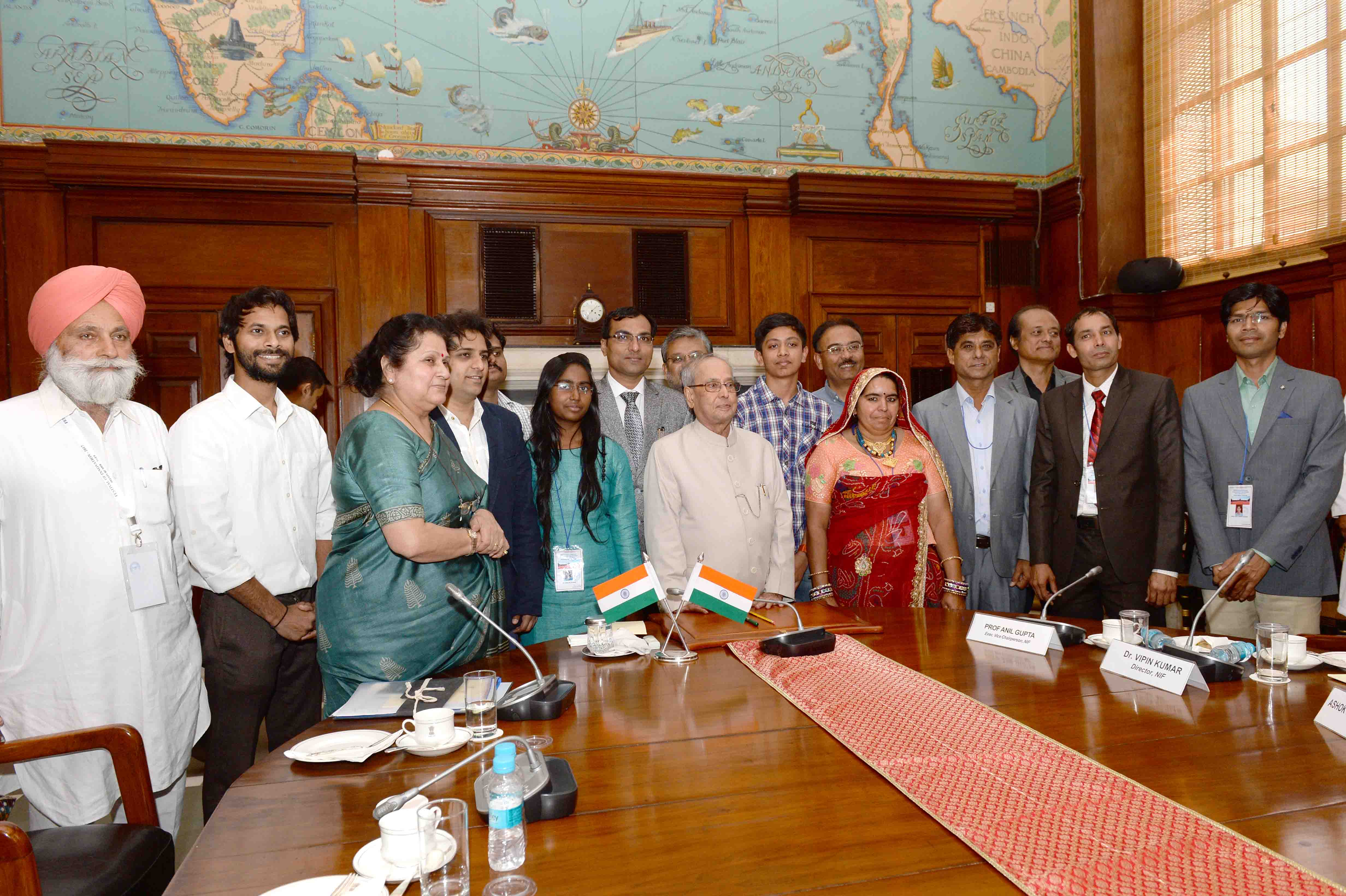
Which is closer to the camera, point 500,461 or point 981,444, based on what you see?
point 500,461

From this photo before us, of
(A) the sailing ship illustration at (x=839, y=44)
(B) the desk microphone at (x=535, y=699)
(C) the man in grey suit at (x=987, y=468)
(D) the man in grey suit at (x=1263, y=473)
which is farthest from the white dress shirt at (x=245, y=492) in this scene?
(A) the sailing ship illustration at (x=839, y=44)

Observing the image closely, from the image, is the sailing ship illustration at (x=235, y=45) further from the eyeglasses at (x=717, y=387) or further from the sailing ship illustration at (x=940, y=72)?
the sailing ship illustration at (x=940, y=72)

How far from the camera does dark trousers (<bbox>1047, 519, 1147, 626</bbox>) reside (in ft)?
10.0

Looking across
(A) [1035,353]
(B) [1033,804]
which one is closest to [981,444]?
(A) [1035,353]

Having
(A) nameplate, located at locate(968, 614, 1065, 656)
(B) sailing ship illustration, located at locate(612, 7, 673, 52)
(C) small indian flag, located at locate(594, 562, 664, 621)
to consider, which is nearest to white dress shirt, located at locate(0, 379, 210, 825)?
(C) small indian flag, located at locate(594, 562, 664, 621)

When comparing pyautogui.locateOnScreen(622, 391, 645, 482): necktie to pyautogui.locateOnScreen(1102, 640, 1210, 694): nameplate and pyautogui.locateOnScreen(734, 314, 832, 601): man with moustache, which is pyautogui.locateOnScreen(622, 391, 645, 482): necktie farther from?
pyautogui.locateOnScreen(1102, 640, 1210, 694): nameplate

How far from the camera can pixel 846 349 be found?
3.69 metres

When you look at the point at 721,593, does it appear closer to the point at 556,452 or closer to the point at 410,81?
the point at 556,452

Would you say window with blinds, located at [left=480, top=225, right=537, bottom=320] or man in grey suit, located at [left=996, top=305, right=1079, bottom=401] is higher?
window with blinds, located at [left=480, top=225, right=537, bottom=320]

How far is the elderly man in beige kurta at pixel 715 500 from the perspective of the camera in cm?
289

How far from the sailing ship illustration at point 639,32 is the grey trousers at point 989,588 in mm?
4190

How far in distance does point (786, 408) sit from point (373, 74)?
373 centimetres

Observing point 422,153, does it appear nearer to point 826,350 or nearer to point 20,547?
point 826,350

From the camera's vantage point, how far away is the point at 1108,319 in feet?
10.7
